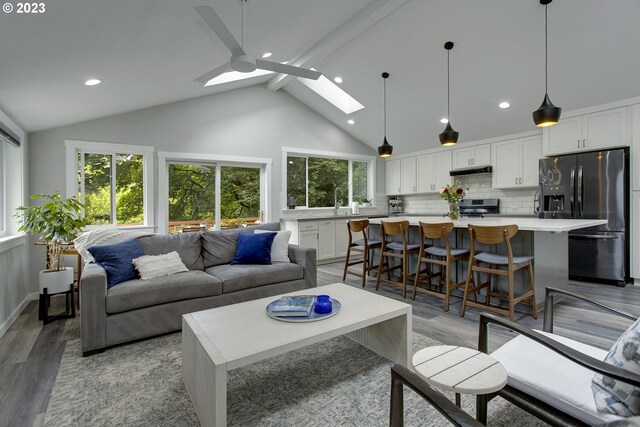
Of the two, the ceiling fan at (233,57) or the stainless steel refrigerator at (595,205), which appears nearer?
the ceiling fan at (233,57)

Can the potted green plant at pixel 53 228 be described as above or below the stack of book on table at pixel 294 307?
above

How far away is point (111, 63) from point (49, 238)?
1.81m

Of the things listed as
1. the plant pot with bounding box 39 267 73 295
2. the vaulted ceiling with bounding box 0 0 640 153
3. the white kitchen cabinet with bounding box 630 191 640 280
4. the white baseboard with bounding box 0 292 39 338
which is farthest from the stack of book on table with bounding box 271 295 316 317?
the white kitchen cabinet with bounding box 630 191 640 280

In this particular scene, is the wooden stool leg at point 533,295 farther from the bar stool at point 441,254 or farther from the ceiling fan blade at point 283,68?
the ceiling fan blade at point 283,68

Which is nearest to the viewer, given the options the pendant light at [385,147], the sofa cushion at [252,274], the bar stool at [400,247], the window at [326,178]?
the sofa cushion at [252,274]

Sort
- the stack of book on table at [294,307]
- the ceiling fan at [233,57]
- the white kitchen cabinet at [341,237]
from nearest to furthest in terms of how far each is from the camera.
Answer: the stack of book on table at [294,307] < the ceiling fan at [233,57] < the white kitchen cabinet at [341,237]

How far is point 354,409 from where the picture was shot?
6.03ft

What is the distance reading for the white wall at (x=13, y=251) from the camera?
3018 millimetres

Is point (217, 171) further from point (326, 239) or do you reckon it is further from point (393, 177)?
point (393, 177)

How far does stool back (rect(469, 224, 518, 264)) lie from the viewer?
2.99m

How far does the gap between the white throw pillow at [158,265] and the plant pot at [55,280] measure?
86cm

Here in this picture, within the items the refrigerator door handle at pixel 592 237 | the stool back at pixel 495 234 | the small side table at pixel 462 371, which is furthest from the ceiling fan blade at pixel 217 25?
the refrigerator door handle at pixel 592 237

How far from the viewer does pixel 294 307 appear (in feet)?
7.05

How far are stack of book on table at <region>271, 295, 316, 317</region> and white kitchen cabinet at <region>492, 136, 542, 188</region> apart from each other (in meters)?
4.90
